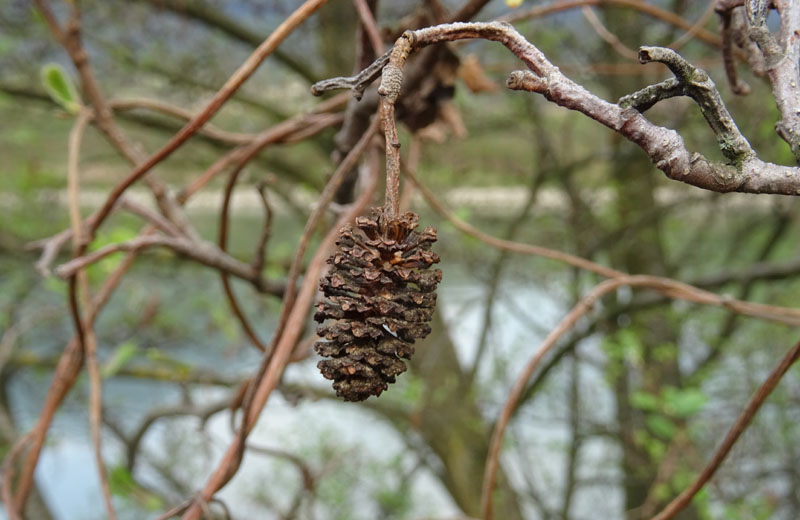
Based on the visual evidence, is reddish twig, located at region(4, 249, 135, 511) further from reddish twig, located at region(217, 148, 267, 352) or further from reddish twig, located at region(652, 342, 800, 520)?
reddish twig, located at region(652, 342, 800, 520)

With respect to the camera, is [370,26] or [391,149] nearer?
[391,149]

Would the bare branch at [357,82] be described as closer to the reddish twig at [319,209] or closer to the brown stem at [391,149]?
the brown stem at [391,149]

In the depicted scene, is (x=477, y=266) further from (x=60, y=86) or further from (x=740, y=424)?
(x=740, y=424)

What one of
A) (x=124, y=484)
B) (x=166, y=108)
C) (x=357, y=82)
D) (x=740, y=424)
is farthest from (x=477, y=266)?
(x=357, y=82)

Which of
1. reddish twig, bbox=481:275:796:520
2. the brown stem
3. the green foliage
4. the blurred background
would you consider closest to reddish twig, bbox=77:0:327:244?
the brown stem

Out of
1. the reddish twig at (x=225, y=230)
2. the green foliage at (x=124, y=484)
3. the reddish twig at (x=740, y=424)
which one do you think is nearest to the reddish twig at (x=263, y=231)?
the reddish twig at (x=225, y=230)

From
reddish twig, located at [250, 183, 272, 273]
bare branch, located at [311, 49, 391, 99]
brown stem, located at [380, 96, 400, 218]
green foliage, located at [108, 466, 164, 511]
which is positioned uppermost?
reddish twig, located at [250, 183, 272, 273]

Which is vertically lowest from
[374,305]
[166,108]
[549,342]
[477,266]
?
[374,305]

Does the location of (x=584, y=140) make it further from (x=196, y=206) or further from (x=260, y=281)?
(x=260, y=281)
